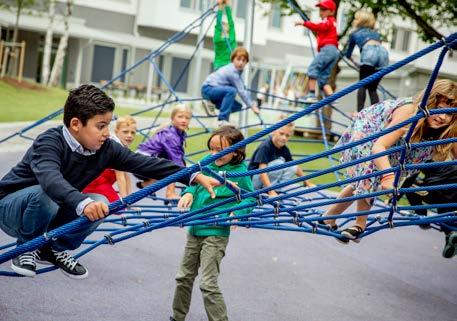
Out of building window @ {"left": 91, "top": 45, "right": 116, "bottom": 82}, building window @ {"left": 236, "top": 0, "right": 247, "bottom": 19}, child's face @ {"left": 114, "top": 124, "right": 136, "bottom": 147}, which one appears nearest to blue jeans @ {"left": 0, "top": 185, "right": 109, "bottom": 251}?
child's face @ {"left": 114, "top": 124, "right": 136, "bottom": 147}

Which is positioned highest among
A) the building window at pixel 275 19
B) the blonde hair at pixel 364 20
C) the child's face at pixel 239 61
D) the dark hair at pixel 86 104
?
the building window at pixel 275 19

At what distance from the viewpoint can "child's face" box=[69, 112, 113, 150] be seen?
3270mm

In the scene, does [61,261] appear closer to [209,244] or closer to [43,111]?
[209,244]

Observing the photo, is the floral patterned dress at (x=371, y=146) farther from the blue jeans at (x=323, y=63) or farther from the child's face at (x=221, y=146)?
the blue jeans at (x=323, y=63)

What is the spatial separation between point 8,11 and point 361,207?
27.2 meters

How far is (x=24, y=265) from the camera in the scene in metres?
3.42

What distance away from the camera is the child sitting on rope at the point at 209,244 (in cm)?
388

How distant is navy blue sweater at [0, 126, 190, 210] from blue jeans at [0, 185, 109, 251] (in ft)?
0.25

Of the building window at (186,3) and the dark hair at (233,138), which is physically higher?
the building window at (186,3)

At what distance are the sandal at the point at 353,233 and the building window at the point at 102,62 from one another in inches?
1157

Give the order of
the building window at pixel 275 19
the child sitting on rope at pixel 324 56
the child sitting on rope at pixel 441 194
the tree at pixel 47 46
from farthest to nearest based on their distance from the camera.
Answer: the building window at pixel 275 19 → the tree at pixel 47 46 → the child sitting on rope at pixel 324 56 → the child sitting on rope at pixel 441 194

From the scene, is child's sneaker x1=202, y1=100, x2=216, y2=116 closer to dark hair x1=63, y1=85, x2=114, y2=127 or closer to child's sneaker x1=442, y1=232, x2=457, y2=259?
child's sneaker x1=442, y1=232, x2=457, y2=259

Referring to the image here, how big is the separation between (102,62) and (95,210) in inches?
1228

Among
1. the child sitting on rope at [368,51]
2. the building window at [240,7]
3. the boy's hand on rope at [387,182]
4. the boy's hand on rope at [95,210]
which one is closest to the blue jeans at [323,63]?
the child sitting on rope at [368,51]
